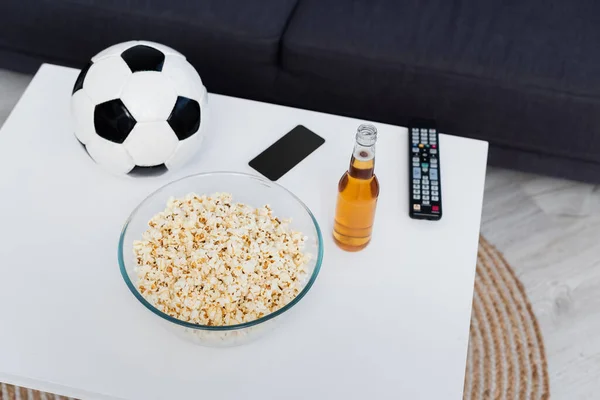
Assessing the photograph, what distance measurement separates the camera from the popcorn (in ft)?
3.39

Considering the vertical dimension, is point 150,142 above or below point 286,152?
below

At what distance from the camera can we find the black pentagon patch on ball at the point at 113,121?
1160mm

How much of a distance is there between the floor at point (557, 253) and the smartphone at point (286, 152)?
0.67 m

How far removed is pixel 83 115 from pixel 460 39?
92 centimetres

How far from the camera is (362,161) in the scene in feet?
3.35

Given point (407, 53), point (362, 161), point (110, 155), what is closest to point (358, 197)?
point (362, 161)

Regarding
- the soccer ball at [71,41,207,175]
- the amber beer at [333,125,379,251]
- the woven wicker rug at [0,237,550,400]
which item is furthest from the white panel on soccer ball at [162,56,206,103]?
the woven wicker rug at [0,237,550,400]

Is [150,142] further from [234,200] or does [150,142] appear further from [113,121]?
[234,200]

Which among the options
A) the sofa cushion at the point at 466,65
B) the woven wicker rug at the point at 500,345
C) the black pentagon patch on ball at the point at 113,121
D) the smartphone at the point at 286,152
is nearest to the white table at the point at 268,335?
the smartphone at the point at 286,152

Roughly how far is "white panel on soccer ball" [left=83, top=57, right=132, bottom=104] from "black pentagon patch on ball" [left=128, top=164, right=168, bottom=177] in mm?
142

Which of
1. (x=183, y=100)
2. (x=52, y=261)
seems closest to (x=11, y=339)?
(x=52, y=261)

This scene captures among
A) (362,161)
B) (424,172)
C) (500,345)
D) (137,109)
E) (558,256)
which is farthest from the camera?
(558,256)

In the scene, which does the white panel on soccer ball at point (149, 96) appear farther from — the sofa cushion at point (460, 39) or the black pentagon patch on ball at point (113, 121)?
the sofa cushion at point (460, 39)

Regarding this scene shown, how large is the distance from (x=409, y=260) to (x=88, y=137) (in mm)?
627
